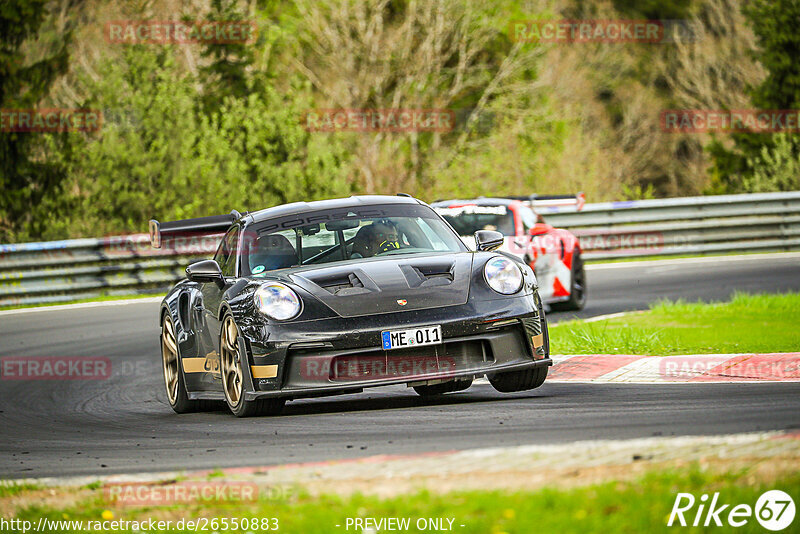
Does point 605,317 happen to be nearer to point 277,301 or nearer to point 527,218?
point 527,218

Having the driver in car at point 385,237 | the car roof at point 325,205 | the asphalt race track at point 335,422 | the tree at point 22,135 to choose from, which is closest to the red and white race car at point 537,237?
the asphalt race track at point 335,422

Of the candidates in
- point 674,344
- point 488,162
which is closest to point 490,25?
point 488,162

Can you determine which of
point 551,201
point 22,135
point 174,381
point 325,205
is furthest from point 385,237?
point 22,135

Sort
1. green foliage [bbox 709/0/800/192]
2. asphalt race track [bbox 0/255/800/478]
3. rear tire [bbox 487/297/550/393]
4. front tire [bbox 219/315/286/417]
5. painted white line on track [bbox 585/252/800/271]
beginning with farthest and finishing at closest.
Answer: green foliage [bbox 709/0/800/192] → painted white line on track [bbox 585/252/800/271] → rear tire [bbox 487/297/550/393] → front tire [bbox 219/315/286/417] → asphalt race track [bbox 0/255/800/478]

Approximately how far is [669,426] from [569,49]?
43657mm

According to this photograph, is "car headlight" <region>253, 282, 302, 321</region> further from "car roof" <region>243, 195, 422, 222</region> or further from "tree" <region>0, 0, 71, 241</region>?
"tree" <region>0, 0, 71, 241</region>

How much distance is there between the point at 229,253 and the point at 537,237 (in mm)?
6657

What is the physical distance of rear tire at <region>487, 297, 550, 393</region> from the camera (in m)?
8.33

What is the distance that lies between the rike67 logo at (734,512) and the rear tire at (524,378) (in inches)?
149

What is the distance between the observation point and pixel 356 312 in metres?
7.80

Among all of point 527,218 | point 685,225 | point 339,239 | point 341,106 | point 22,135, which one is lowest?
point 341,106

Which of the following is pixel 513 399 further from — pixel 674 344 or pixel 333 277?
pixel 674 344

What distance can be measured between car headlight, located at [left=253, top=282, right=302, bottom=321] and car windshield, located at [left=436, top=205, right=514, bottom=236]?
7540mm

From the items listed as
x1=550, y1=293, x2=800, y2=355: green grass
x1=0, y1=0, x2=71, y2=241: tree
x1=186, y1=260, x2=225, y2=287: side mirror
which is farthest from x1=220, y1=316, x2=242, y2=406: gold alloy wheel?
x1=0, y1=0, x2=71, y2=241: tree
